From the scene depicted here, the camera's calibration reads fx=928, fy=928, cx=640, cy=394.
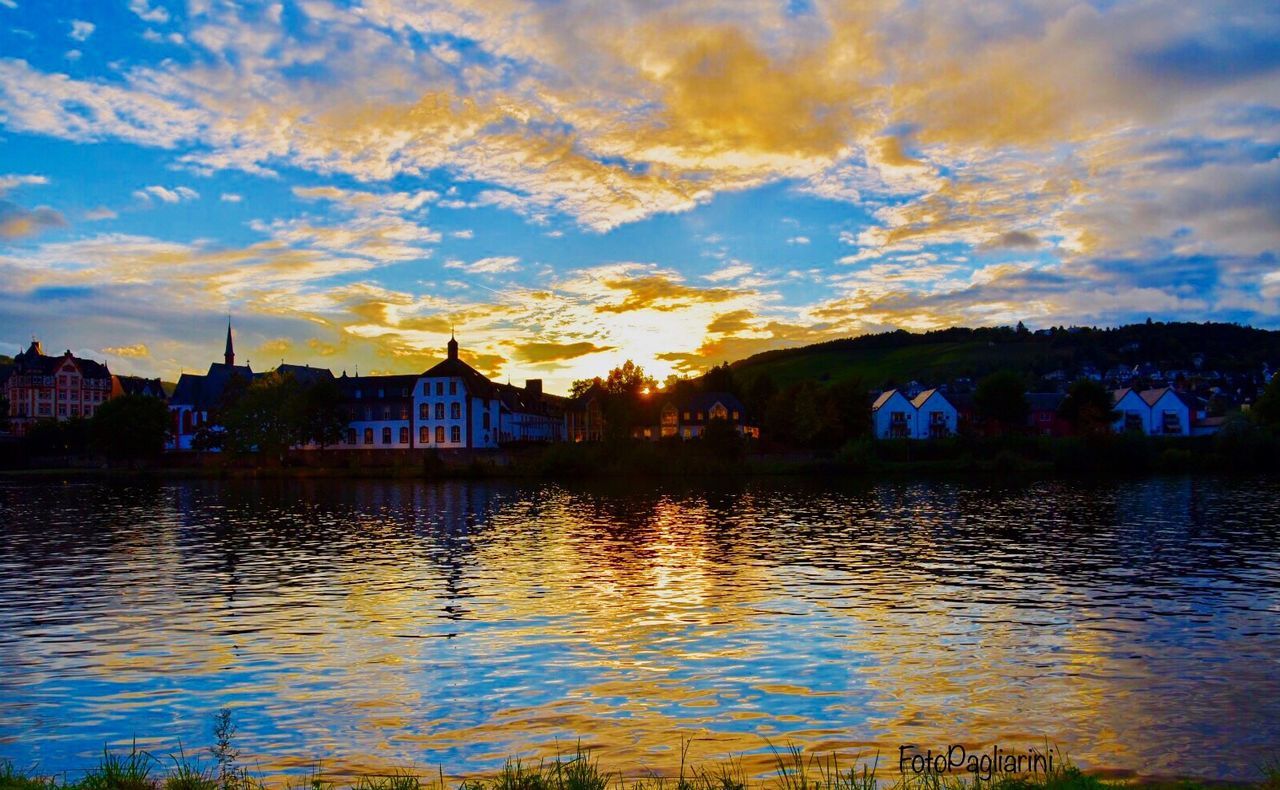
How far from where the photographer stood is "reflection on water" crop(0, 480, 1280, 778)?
14.2 meters

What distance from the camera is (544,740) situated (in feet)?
45.9

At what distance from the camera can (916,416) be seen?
5802 inches

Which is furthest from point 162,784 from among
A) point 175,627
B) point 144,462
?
point 144,462

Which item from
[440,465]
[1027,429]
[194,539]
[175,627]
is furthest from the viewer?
[1027,429]

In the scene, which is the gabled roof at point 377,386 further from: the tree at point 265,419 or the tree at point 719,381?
the tree at point 719,381

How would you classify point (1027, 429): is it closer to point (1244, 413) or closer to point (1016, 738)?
point (1244, 413)

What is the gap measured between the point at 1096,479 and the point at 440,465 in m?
72.3

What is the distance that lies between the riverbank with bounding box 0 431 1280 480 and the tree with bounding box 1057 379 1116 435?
2054 centimetres

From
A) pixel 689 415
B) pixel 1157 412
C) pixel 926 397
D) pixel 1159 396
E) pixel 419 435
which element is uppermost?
pixel 926 397

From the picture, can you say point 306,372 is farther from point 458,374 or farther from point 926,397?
point 926,397

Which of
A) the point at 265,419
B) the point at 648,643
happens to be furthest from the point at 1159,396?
the point at 648,643

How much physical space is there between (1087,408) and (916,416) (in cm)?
2471

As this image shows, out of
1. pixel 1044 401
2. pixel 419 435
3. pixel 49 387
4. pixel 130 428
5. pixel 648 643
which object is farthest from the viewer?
pixel 49 387

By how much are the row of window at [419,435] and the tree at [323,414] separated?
198 inches
